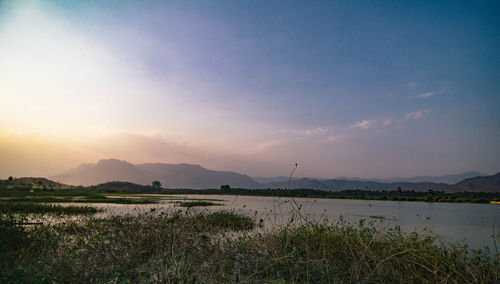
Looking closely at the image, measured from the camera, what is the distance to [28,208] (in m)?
19.6

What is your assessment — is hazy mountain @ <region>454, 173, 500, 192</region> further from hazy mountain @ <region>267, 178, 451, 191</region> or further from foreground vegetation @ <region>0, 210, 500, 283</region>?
foreground vegetation @ <region>0, 210, 500, 283</region>

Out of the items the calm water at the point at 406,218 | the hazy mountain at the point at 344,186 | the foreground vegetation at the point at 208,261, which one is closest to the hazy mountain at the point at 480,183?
the hazy mountain at the point at 344,186

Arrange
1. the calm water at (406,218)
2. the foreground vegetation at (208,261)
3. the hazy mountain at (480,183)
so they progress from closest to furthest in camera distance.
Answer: the foreground vegetation at (208,261) < the calm water at (406,218) < the hazy mountain at (480,183)

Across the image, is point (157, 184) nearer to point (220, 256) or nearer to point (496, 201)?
point (496, 201)

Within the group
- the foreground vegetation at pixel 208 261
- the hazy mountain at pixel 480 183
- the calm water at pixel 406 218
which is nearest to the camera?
the foreground vegetation at pixel 208 261

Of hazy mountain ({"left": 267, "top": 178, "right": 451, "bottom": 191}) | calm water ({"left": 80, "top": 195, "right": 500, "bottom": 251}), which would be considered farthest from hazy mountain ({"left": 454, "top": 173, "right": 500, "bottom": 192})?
calm water ({"left": 80, "top": 195, "right": 500, "bottom": 251})

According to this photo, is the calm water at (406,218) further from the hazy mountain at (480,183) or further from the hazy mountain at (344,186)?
the hazy mountain at (480,183)

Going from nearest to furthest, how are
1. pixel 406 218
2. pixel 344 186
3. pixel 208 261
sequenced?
pixel 208 261 → pixel 406 218 → pixel 344 186

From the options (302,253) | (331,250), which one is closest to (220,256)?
(302,253)

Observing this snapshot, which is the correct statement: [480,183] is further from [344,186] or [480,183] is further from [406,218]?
[406,218]

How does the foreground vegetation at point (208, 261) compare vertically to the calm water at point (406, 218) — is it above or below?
above

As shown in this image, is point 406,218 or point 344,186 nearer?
point 406,218

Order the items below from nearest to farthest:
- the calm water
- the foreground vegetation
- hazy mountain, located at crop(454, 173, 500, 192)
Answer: the foreground vegetation, the calm water, hazy mountain, located at crop(454, 173, 500, 192)

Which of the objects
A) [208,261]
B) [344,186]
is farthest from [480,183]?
[208,261]
